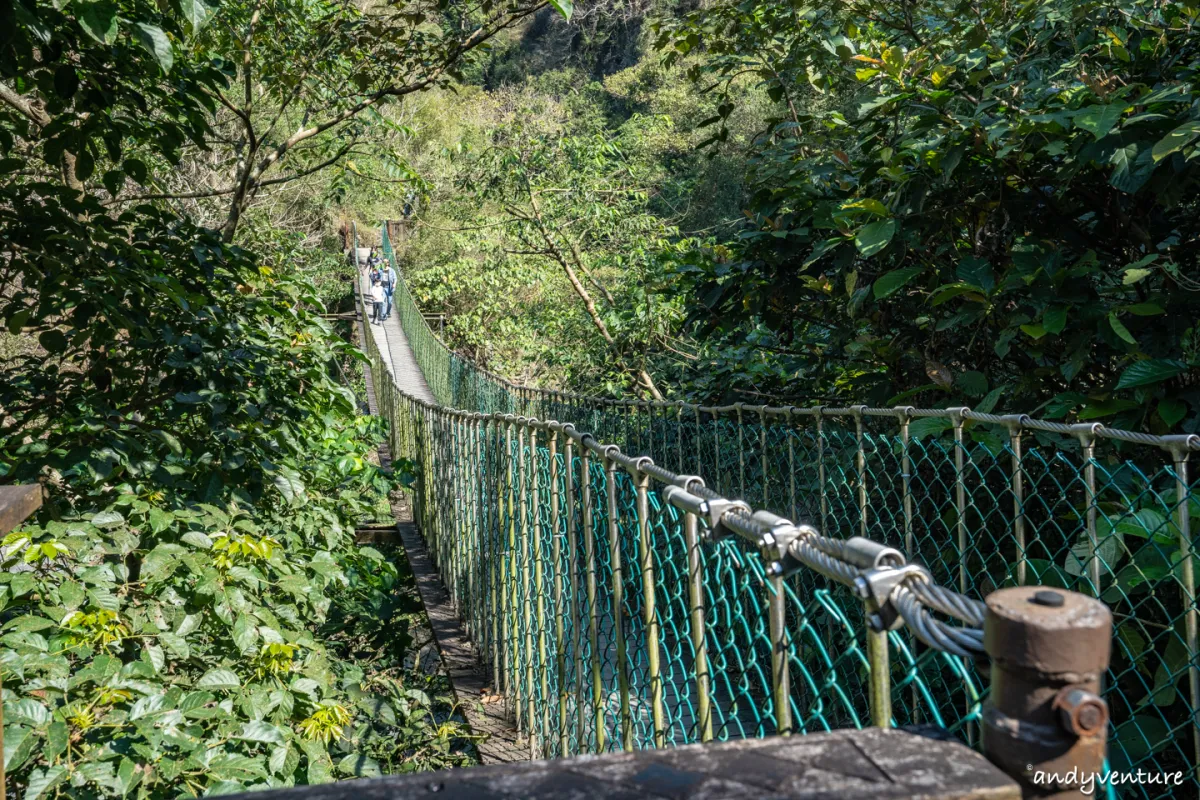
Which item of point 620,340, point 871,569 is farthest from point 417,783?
point 620,340

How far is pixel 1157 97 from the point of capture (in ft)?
7.52

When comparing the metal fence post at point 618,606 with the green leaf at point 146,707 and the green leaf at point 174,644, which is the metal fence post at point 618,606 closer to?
the green leaf at point 146,707

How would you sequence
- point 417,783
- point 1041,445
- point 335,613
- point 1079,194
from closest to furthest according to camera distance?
point 417,783 < point 1041,445 < point 1079,194 < point 335,613

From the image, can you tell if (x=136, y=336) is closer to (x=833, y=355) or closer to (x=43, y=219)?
(x=43, y=219)

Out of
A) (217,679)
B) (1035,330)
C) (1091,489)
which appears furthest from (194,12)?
(1035,330)

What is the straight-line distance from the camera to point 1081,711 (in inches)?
23.1

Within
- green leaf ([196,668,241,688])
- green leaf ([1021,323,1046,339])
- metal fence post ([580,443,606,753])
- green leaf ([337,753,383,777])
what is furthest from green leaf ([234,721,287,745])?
green leaf ([1021,323,1046,339])

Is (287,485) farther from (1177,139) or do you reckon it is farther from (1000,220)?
(1177,139)

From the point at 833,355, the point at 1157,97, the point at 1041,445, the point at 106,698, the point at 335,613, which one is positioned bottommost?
the point at 335,613

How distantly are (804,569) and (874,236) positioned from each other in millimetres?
1644

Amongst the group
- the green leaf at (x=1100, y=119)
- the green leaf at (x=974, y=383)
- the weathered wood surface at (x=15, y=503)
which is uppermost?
the green leaf at (x=1100, y=119)

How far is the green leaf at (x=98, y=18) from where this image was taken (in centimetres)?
157

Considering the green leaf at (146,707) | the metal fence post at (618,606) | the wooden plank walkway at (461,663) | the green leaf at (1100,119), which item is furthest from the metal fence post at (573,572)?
the green leaf at (1100,119)

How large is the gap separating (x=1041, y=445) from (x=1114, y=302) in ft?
1.58
